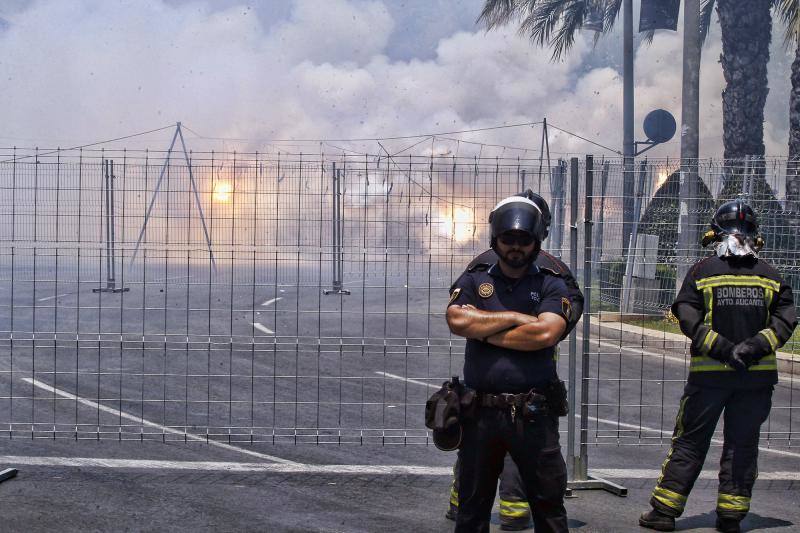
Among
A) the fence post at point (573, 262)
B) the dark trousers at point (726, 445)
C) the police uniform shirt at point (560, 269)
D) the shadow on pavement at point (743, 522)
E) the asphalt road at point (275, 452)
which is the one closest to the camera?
the police uniform shirt at point (560, 269)

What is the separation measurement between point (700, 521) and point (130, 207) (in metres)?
5.12

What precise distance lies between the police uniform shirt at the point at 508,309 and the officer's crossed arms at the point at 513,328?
7 centimetres

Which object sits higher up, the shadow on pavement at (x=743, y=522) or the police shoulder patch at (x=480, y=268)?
the police shoulder patch at (x=480, y=268)

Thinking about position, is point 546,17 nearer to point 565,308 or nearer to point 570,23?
point 570,23

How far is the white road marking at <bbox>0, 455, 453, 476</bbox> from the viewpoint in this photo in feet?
26.4

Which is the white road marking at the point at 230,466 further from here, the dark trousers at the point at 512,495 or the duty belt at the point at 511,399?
the duty belt at the point at 511,399

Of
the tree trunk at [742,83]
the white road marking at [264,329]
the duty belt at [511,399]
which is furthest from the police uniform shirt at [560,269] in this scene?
the tree trunk at [742,83]

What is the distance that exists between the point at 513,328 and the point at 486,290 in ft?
0.85

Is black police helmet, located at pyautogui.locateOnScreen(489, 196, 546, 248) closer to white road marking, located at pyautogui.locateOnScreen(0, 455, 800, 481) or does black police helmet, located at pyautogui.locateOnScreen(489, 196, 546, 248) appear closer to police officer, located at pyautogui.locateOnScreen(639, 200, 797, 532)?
police officer, located at pyautogui.locateOnScreen(639, 200, 797, 532)

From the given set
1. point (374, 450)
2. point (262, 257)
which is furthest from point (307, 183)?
point (374, 450)

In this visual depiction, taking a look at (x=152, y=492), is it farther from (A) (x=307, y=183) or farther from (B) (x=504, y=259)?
(B) (x=504, y=259)

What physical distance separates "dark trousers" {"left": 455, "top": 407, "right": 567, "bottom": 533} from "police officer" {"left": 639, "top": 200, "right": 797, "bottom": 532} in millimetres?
1766

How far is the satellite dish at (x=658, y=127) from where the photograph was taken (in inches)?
925

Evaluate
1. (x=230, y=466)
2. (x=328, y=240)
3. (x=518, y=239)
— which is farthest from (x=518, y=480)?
(x=328, y=240)
